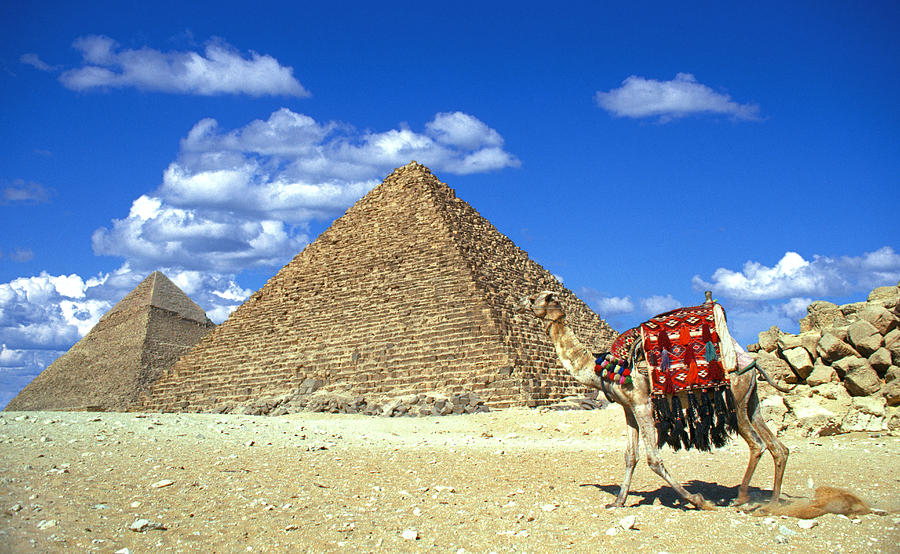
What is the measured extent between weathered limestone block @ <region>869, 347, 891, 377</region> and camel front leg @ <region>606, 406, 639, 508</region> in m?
5.70

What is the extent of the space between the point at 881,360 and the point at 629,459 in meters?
5.92

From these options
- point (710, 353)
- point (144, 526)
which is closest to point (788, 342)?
point (710, 353)

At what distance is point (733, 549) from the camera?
202 inches

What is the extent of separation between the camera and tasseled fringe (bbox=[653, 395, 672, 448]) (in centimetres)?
687

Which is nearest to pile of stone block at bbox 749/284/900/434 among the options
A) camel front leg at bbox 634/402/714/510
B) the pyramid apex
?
camel front leg at bbox 634/402/714/510

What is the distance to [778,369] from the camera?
11688mm

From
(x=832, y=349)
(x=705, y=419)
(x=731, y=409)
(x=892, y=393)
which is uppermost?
(x=832, y=349)

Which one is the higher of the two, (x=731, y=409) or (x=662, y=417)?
(x=731, y=409)

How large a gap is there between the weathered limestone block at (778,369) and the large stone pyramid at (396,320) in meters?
8.92

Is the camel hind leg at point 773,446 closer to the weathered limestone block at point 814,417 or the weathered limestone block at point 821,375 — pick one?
the weathered limestone block at point 814,417

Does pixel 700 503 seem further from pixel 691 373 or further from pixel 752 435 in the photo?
pixel 691 373

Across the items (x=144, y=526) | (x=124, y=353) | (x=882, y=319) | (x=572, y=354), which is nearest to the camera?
(x=144, y=526)

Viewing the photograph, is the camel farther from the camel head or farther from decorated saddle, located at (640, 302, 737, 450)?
the camel head

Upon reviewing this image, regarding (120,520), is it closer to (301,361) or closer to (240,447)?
(240,447)
